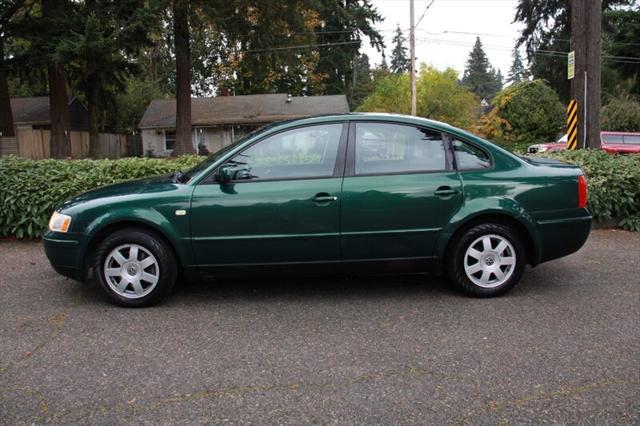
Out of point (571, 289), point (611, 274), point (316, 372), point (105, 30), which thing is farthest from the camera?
point (105, 30)

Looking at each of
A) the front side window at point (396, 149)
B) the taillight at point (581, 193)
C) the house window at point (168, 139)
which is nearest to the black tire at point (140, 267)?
the front side window at point (396, 149)

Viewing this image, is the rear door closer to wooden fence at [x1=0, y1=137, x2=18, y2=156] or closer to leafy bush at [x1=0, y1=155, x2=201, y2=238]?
leafy bush at [x1=0, y1=155, x2=201, y2=238]

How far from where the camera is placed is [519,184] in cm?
455

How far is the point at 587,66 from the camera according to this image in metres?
9.11

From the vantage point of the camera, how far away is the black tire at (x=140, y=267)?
4.34 metres

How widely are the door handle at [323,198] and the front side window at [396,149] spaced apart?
35cm

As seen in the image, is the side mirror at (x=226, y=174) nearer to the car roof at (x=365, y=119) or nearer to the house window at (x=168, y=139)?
the car roof at (x=365, y=119)

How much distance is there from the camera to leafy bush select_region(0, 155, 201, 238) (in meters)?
6.85

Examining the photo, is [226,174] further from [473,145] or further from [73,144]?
[73,144]

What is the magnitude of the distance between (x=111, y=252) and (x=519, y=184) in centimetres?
349

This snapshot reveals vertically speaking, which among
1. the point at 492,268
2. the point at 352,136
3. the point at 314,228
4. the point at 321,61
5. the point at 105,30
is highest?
the point at 321,61

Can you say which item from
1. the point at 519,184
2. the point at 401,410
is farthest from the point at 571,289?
the point at 401,410

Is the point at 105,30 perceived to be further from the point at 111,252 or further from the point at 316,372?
the point at 316,372

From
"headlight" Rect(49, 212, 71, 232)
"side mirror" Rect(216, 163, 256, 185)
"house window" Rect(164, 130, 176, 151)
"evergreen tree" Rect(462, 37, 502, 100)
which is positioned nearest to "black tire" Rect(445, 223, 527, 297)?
"side mirror" Rect(216, 163, 256, 185)
